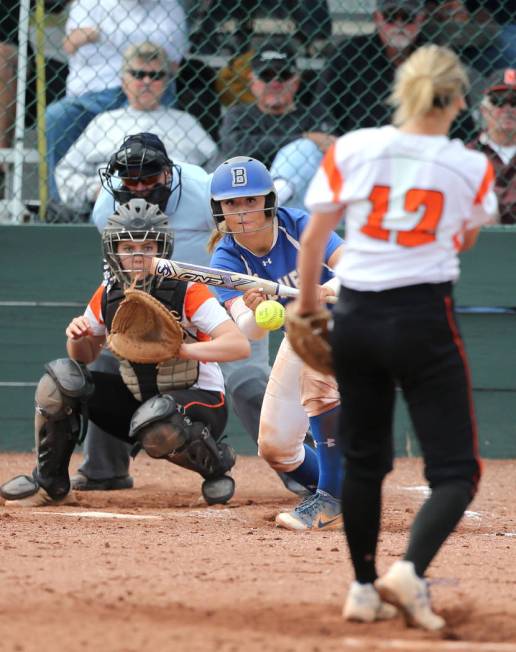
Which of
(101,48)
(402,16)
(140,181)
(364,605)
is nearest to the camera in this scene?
(364,605)

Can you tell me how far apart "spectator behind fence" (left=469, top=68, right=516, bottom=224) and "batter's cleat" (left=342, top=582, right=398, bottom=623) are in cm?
450

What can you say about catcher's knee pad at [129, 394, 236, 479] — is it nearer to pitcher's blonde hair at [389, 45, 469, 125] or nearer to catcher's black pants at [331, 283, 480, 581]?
catcher's black pants at [331, 283, 480, 581]

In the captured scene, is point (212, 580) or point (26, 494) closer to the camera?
point (212, 580)

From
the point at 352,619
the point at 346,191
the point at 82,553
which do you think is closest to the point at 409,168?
the point at 346,191

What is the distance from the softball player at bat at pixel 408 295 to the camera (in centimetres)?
283

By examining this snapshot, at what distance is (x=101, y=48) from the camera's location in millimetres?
7477

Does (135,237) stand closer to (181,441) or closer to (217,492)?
(181,441)

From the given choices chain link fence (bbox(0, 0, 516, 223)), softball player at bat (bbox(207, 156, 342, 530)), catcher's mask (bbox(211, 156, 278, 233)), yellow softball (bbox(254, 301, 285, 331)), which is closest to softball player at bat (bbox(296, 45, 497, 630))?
yellow softball (bbox(254, 301, 285, 331))

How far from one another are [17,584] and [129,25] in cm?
493

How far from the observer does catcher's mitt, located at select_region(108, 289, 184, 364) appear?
4844mm

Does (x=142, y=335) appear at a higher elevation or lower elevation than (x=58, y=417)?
higher

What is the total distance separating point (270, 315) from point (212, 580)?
114 centimetres

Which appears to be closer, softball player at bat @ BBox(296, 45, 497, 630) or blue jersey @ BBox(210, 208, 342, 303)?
softball player at bat @ BBox(296, 45, 497, 630)

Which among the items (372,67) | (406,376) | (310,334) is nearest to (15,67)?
(372,67)
